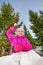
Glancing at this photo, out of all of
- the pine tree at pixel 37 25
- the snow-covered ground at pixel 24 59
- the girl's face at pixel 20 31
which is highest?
the pine tree at pixel 37 25

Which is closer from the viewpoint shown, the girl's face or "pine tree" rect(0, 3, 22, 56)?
the girl's face

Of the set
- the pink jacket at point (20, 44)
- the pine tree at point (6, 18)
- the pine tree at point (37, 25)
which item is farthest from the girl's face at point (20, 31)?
the pine tree at point (37, 25)

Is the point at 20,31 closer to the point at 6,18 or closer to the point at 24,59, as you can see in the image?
the point at 24,59

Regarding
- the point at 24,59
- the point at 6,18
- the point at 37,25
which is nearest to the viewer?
the point at 24,59

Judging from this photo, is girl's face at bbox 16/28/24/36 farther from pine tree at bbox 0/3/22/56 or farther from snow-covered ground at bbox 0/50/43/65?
pine tree at bbox 0/3/22/56

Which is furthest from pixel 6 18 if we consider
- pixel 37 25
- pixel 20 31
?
pixel 20 31

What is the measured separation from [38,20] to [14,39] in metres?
25.8

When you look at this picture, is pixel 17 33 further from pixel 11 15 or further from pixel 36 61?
pixel 11 15

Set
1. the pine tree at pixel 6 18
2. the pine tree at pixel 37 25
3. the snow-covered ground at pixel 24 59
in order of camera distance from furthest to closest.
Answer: the pine tree at pixel 37 25 < the pine tree at pixel 6 18 < the snow-covered ground at pixel 24 59

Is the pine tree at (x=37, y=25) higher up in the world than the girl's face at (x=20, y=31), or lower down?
higher up

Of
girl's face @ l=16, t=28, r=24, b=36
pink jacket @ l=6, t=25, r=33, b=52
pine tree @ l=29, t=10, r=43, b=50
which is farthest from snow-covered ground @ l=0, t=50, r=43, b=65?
pine tree @ l=29, t=10, r=43, b=50

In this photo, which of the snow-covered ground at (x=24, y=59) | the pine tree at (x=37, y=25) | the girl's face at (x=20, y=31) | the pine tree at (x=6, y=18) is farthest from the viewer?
the pine tree at (x=37, y=25)

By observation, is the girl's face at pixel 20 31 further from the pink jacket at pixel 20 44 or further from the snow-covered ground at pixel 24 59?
the snow-covered ground at pixel 24 59

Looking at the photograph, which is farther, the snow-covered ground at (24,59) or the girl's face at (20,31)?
the girl's face at (20,31)
